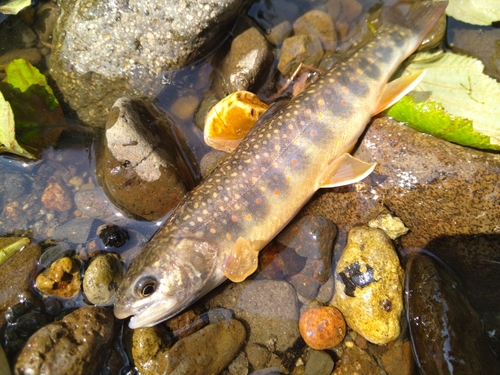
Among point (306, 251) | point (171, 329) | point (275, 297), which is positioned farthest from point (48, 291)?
point (306, 251)

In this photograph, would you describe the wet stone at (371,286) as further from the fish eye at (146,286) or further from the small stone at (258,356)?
the fish eye at (146,286)

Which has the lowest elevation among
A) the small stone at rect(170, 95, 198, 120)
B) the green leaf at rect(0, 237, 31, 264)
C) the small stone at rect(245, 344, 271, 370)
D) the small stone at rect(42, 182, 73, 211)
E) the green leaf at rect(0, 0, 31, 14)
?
the small stone at rect(245, 344, 271, 370)

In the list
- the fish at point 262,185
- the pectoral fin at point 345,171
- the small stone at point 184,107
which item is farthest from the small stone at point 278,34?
the pectoral fin at point 345,171

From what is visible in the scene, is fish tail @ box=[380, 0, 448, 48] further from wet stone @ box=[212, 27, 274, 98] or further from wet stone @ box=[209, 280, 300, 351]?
wet stone @ box=[209, 280, 300, 351]

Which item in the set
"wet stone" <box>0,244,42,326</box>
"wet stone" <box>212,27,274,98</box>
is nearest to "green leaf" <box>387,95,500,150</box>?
"wet stone" <box>212,27,274,98</box>

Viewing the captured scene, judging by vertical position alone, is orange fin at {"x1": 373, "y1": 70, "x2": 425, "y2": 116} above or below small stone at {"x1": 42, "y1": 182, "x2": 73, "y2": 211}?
above
